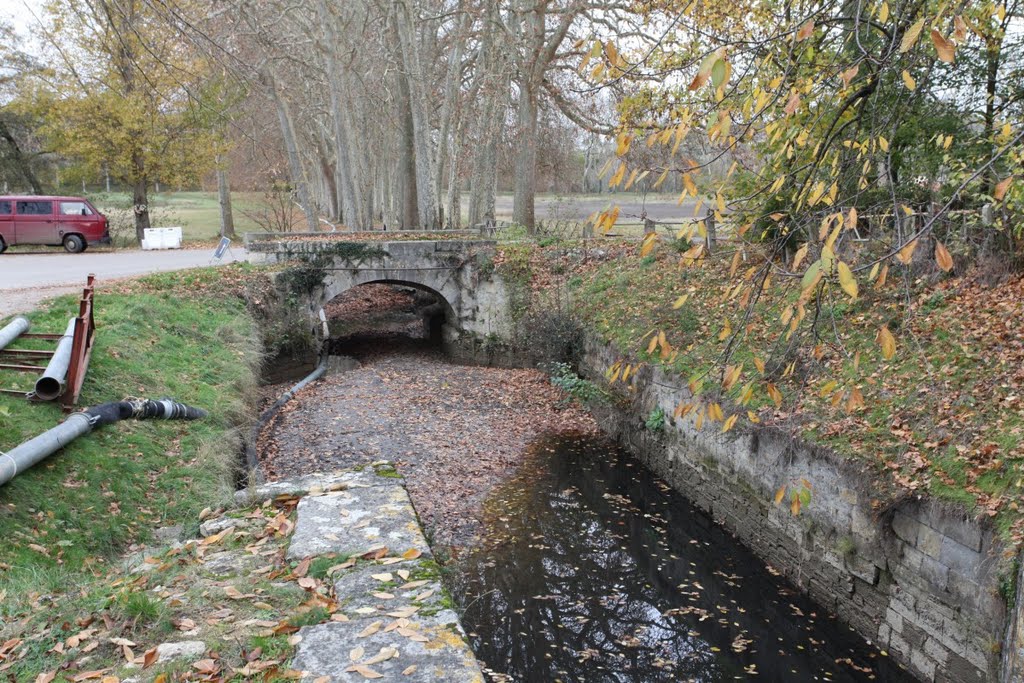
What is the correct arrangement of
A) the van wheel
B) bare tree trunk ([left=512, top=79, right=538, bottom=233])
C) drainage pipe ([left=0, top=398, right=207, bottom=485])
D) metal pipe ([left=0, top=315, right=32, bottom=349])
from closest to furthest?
drainage pipe ([left=0, top=398, right=207, bottom=485]) → metal pipe ([left=0, top=315, right=32, bottom=349]) → bare tree trunk ([left=512, top=79, right=538, bottom=233]) → the van wheel

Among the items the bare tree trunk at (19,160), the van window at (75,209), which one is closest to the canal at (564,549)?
the van window at (75,209)

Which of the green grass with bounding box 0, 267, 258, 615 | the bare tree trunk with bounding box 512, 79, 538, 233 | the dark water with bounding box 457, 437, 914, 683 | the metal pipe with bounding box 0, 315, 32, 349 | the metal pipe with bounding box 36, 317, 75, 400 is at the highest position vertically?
the bare tree trunk with bounding box 512, 79, 538, 233

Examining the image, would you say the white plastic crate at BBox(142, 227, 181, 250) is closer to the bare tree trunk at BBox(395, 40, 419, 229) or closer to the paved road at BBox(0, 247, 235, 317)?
the paved road at BBox(0, 247, 235, 317)

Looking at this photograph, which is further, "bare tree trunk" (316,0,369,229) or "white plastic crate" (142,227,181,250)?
"white plastic crate" (142,227,181,250)

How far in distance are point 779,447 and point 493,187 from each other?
16500 millimetres

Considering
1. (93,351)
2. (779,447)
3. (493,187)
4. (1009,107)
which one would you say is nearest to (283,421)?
(93,351)

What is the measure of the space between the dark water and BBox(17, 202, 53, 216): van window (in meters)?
18.7

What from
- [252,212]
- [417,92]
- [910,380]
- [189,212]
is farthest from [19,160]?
[910,380]

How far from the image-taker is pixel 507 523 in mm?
9070

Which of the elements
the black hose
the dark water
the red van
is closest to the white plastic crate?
the red van

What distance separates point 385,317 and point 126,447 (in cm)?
1558

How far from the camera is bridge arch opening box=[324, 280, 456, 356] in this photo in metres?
19.6

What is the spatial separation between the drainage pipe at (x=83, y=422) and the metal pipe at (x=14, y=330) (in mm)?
1821

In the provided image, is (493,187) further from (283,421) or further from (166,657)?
(166,657)
